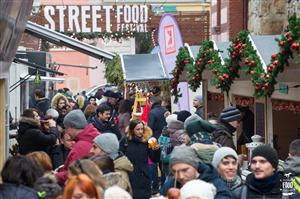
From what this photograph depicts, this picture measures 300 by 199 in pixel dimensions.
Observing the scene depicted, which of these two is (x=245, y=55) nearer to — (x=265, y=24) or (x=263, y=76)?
(x=263, y=76)

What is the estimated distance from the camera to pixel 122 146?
44.3 ft

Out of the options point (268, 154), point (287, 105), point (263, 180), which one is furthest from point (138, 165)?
point (263, 180)

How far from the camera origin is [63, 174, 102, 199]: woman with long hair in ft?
23.9

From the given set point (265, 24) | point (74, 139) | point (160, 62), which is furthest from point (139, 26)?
point (74, 139)

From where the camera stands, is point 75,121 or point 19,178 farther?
point 75,121

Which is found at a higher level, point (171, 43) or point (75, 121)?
point (171, 43)

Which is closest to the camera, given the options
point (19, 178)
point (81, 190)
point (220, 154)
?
point (81, 190)

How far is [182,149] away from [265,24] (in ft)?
49.0

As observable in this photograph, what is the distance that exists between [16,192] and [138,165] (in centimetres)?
541

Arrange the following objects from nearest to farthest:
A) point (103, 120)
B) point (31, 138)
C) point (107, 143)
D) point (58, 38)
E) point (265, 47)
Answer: point (107, 143) → point (31, 138) → point (265, 47) → point (103, 120) → point (58, 38)

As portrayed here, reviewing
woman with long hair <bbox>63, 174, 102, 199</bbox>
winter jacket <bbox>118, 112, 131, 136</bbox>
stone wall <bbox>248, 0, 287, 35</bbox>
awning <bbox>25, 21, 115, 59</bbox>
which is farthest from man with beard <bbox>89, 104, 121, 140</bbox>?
stone wall <bbox>248, 0, 287, 35</bbox>

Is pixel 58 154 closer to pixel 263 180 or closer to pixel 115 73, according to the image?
pixel 263 180

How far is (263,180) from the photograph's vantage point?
8.41 metres

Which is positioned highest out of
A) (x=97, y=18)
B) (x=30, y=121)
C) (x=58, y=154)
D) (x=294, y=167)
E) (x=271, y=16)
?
(x=97, y=18)
